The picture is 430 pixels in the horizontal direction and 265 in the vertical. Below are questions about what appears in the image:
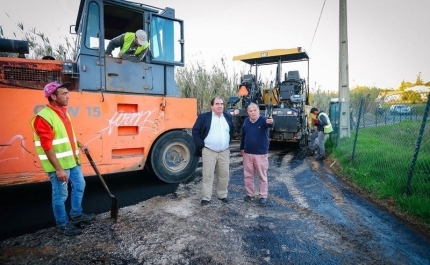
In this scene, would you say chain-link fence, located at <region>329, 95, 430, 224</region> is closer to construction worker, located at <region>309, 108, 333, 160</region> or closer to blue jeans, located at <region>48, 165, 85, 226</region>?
construction worker, located at <region>309, 108, 333, 160</region>

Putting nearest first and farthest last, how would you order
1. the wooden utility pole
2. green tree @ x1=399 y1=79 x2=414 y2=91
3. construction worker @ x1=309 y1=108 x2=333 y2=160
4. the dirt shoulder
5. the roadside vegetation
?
1. the dirt shoulder
2. the roadside vegetation
3. construction worker @ x1=309 y1=108 x2=333 y2=160
4. the wooden utility pole
5. green tree @ x1=399 y1=79 x2=414 y2=91

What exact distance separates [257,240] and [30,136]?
10.5 feet

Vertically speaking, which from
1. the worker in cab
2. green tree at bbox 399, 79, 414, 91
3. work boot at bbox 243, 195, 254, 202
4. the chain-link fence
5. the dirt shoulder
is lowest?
the dirt shoulder

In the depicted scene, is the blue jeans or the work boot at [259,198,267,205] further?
the work boot at [259,198,267,205]

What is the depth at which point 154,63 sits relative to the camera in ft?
14.4

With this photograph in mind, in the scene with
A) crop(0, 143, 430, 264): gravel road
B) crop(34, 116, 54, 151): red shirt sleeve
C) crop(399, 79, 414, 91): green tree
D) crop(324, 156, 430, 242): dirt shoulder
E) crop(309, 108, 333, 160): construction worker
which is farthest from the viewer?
crop(399, 79, 414, 91): green tree

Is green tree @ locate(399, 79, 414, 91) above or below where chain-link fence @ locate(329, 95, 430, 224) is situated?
above

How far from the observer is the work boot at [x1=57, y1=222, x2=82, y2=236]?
281cm

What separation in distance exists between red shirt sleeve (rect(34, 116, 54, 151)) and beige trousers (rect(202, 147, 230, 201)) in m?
2.00

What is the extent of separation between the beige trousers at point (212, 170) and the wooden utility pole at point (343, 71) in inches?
224

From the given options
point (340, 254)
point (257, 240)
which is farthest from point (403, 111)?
point (257, 240)

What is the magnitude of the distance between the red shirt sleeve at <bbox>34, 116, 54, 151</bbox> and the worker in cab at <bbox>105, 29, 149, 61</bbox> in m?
1.89

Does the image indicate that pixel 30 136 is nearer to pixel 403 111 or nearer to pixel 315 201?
pixel 315 201

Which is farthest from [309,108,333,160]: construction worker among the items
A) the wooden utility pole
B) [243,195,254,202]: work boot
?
[243,195,254,202]: work boot
